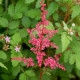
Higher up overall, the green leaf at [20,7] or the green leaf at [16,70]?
the green leaf at [20,7]

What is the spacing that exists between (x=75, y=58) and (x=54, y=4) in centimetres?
71

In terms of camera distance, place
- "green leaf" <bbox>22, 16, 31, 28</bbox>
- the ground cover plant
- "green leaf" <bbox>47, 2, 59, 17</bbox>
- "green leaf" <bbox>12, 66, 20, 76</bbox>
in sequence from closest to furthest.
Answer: the ground cover plant < "green leaf" <bbox>12, 66, 20, 76</bbox> < "green leaf" <bbox>47, 2, 59, 17</bbox> < "green leaf" <bbox>22, 16, 31, 28</bbox>

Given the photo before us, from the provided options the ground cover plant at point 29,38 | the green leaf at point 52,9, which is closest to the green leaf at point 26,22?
the ground cover plant at point 29,38

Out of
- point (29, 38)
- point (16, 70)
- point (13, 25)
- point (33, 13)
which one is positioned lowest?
point (16, 70)

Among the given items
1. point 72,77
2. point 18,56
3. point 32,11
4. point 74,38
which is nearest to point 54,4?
point 32,11

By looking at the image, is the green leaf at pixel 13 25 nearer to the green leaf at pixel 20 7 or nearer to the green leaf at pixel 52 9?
the green leaf at pixel 20 7

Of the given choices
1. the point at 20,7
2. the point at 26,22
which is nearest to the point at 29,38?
Answer: the point at 26,22

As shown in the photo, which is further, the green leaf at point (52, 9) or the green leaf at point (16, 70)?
the green leaf at point (52, 9)

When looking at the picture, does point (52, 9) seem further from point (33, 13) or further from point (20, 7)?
point (20, 7)


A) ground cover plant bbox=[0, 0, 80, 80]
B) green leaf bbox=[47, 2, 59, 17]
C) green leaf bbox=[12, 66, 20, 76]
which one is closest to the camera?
ground cover plant bbox=[0, 0, 80, 80]

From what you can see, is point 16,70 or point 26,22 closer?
point 16,70

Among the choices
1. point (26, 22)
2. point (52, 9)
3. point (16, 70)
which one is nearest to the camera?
point (16, 70)

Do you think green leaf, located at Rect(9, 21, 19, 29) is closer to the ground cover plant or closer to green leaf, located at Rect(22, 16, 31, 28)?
the ground cover plant

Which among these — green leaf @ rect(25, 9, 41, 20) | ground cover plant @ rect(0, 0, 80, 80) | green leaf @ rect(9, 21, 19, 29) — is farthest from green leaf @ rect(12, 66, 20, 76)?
green leaf @ rect(25, 9, 41, 20)
